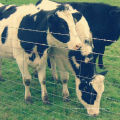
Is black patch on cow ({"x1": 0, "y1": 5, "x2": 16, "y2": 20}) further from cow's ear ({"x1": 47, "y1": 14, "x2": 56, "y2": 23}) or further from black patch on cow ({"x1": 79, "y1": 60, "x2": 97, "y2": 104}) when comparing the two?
black patch on cow ({"x1": 79, "y1": 60, "x2": 97, "y2": 104})

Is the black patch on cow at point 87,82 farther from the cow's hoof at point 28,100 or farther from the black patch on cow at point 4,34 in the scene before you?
the black patch on cow at point 4,34

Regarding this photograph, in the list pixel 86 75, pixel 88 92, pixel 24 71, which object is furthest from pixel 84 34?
pixel 24 71

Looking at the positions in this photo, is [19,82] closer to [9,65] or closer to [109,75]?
[9,65]

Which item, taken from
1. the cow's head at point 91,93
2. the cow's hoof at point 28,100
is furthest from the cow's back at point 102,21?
the cow's hoof at point 28,100

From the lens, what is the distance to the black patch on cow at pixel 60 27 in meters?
3.77

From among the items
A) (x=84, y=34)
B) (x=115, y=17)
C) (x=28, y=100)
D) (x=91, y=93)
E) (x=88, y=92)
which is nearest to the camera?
(x=91, y=93)

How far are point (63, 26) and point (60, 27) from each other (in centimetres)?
6

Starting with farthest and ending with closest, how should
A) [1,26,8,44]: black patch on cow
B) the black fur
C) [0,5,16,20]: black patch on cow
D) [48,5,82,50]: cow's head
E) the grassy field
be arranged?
[0,5,16,20]: black patch on cow → [1,26,8,44]: black patch on cow → the grassy field → the black fur → [48,5,82,50]: cow's head

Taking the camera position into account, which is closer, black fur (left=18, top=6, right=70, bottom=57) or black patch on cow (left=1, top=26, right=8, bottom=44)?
black fur (left=18, top=6, right=70, bottom=57)

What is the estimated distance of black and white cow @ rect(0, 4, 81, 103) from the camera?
12.5ft

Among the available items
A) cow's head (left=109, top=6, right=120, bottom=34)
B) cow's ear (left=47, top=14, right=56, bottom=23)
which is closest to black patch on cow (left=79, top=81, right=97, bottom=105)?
cow's ear (left=47, top=14, right=56, bottom=23)

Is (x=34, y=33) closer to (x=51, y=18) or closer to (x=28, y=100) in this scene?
(x=51, y=18)

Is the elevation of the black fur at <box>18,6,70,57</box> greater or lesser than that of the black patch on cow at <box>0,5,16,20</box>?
lesser

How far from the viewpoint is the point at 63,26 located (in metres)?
3.81
